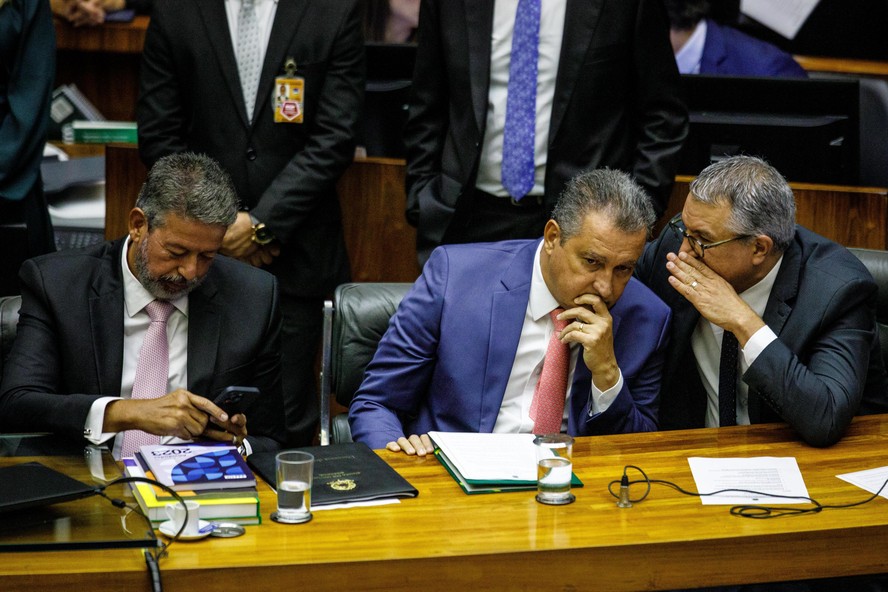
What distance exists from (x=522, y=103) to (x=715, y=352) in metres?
0.94

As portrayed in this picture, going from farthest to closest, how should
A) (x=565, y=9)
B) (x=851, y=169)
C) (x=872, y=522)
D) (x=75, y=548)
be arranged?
(x=851, y=169) < (x=565, y=9) < (x=872, y=522) < (x=75, y=548)

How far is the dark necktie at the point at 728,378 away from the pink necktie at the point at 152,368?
1.38 meters

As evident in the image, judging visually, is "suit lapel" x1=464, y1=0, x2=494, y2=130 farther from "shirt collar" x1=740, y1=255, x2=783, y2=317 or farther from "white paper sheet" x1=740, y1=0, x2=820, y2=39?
"white paper sheet" x1=740, y1=0, x2=820, y2=39

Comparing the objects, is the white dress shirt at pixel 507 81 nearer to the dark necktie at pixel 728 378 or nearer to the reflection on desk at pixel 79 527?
the dark necktie at pixel 728 378

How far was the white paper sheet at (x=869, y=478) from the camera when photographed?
8.20 feet

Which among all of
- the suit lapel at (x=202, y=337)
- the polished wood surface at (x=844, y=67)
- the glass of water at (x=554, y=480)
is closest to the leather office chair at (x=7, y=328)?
the suit lapel at (x=202, y=337)

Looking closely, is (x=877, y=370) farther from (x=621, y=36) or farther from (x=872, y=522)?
(x=621, y=36)

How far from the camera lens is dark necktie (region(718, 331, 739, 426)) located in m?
3.04

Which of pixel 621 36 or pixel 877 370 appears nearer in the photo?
pixel 877 370

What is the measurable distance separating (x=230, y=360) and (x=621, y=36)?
1.52 m

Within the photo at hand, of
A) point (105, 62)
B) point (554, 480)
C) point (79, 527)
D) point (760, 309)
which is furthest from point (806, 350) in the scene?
point (105, 62)

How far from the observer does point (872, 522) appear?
2301 mm

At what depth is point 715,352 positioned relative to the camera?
3152mm

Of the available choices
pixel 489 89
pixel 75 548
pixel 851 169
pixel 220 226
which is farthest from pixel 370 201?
pixel 75 548
